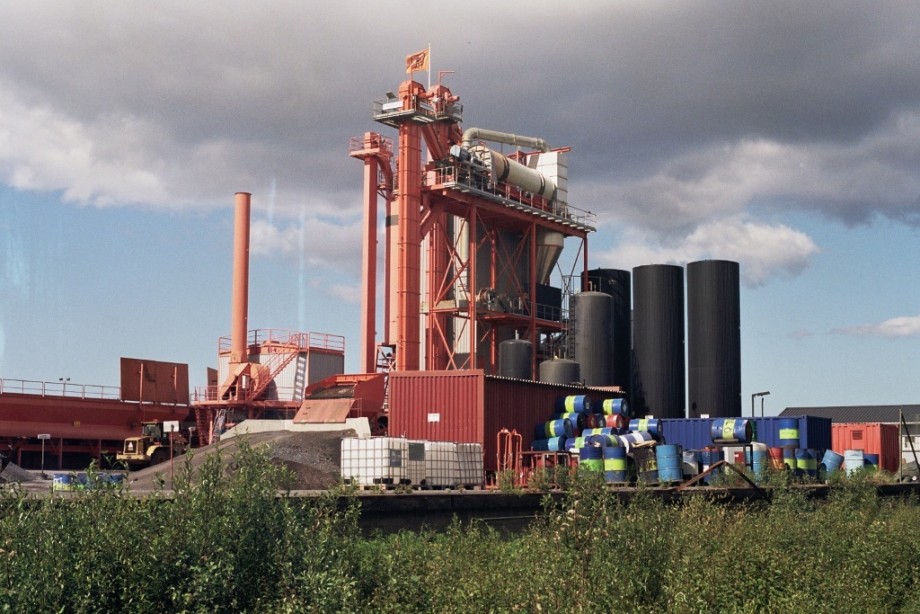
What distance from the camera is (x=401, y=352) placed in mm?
45188

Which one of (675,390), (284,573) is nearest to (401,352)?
(675,390)

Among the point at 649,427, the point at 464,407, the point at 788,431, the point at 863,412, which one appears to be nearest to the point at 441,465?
the point at 464,407

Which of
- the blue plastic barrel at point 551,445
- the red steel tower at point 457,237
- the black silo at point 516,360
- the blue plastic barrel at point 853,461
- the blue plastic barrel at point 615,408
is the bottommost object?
the blue plastic barrel at point 853,461

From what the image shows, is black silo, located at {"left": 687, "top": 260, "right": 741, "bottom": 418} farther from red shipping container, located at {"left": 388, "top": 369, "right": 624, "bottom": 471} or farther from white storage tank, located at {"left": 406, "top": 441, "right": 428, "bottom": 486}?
white storage tank, located at {"left": 406, "top": 441, "right": 428, "bottom": 486}

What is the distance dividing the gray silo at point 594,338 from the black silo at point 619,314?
0.74 metres

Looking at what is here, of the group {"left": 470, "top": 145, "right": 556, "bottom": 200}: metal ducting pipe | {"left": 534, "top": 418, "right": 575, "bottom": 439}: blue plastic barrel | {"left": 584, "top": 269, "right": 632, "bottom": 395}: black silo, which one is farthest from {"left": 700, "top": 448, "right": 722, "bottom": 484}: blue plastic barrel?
{"left": 470, "top": 145, "right": 556, "bottom": 200}: metal ducting pipe

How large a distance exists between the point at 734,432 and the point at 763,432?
20.1ft

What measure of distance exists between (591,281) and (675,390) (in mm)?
8288

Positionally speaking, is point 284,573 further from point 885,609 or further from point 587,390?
point 587,390

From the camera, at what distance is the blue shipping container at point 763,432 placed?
37531mm

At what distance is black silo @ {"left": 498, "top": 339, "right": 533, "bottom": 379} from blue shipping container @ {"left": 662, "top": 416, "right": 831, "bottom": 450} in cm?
829

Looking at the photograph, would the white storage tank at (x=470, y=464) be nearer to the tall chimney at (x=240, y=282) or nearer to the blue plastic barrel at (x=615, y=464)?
the blue plastic barrel at (x=615, y=464)

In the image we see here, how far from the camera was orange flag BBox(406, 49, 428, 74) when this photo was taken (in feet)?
161

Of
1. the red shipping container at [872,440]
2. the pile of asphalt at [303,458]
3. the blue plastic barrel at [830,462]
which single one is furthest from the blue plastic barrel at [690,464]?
the red shipping container at [872,440]
